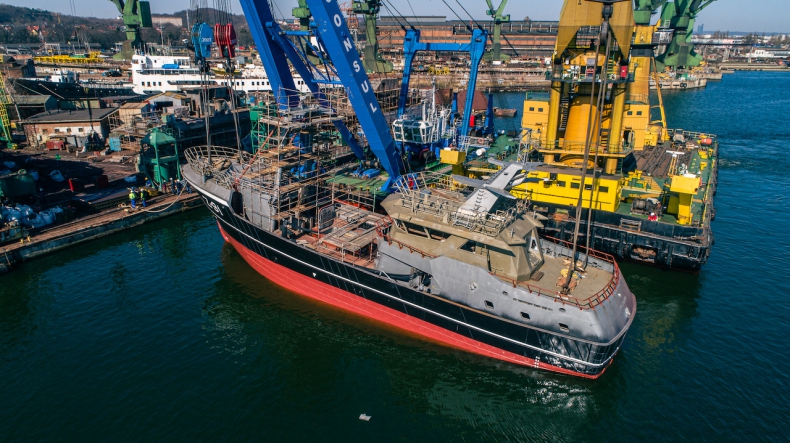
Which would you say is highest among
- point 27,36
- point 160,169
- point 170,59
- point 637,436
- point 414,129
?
point 27,36

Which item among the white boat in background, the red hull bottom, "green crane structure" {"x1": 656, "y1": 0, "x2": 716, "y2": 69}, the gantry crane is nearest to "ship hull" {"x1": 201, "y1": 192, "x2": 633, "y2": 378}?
the red hull bottom

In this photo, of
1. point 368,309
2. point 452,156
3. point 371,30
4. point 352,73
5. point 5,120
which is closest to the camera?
point 368,309

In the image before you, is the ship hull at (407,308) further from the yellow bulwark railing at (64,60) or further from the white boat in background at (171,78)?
the yellow bulwark railing at (64,60)

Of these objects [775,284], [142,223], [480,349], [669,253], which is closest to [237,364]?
[480,349]

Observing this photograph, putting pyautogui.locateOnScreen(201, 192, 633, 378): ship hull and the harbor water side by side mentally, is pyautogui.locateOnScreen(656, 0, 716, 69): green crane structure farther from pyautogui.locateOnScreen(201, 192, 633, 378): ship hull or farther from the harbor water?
pyautogui.locateOnScreen(201, 192, 633, 378): ship hull

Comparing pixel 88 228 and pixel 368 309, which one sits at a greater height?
pixel 88 228

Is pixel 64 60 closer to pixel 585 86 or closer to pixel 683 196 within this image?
pixel 585 86

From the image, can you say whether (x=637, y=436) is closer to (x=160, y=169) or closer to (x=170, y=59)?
(x=160, y=169)

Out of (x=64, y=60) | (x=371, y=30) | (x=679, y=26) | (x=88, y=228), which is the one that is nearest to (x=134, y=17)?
(x=371, y=30)
